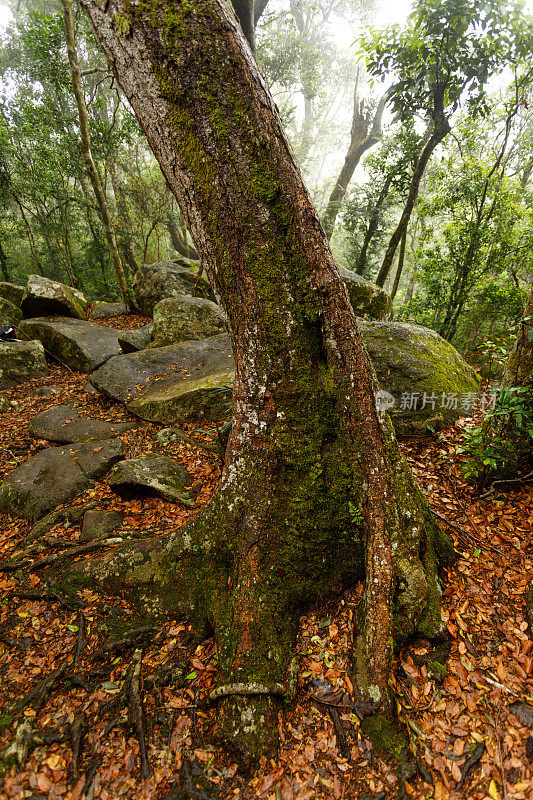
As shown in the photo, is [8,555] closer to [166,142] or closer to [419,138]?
[166,142]

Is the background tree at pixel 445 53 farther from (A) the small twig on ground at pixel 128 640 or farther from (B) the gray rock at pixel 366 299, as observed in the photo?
(A) the small twig on ground at pixel 128 640

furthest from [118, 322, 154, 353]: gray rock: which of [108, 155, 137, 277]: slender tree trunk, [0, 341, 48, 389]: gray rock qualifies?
[108, 155, 137, 277]: slender tree trunk

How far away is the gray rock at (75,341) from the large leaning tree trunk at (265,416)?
6136 mm

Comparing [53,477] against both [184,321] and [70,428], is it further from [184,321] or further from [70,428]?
[184,321]

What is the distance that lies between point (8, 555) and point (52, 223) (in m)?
14.4

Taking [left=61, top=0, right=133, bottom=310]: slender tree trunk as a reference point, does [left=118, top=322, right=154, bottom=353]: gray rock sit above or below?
below

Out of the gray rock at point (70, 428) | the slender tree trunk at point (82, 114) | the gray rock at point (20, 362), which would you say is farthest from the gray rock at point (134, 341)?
the slender tree trunk at point (82, 114)

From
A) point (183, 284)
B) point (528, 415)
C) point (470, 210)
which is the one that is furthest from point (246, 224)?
point (183, 284)

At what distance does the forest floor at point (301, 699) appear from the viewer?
6.47 ft

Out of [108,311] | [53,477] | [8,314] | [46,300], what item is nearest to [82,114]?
[46,300]

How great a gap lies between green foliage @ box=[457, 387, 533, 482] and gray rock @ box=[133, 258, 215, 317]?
8.32 m

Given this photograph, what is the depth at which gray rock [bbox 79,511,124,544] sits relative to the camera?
11.1 ft

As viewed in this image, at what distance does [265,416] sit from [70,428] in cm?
395

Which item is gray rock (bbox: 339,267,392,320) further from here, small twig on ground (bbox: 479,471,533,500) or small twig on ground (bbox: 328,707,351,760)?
small twig on ground (bbox: 328,707,351,760)
